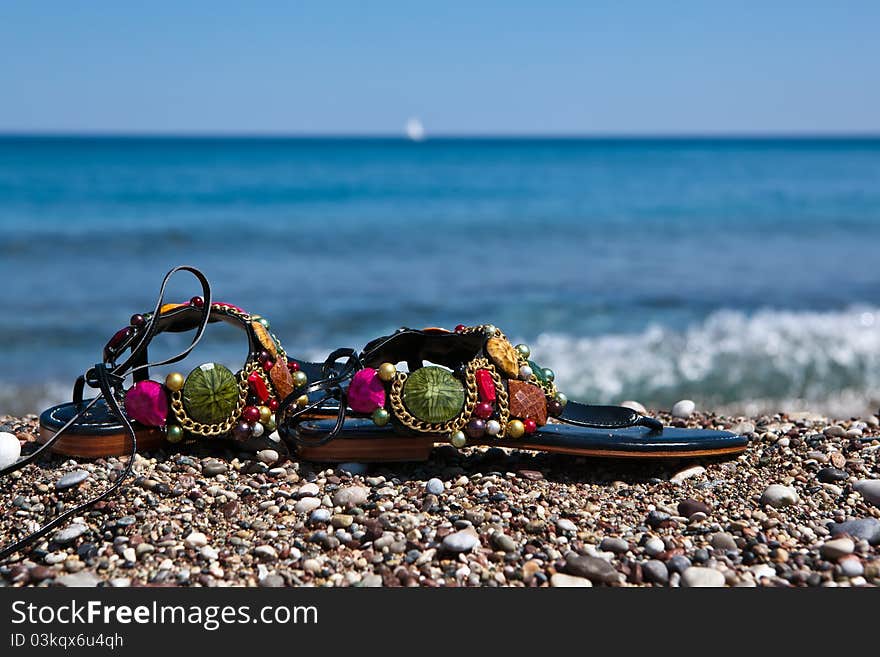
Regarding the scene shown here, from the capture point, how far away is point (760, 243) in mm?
15367

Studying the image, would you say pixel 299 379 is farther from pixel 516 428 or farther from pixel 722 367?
pixel 722 367

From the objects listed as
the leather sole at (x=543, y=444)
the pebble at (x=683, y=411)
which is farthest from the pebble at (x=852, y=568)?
the pebble at (x=683, y=411)

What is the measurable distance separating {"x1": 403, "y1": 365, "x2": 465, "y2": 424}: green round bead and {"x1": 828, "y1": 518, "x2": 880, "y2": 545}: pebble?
127cm

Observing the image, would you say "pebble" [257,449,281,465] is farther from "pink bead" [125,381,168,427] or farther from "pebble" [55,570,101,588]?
"pebble" [55,570,101,588]

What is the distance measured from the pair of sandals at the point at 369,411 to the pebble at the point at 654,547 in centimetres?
59

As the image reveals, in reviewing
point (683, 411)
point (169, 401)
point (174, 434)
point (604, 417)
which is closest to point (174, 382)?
point (169, 401)

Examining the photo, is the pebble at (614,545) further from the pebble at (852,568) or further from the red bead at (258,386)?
the red bead at (258,386)

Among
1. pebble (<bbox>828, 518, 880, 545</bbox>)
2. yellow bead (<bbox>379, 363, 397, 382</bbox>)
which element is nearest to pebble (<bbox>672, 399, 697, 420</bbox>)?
pebble (<bbox>828, 518, 880, 545</bbox>)

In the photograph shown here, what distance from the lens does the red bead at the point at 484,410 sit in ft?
10.3

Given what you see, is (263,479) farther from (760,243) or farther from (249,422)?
(760,243)

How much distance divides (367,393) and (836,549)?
1586mm

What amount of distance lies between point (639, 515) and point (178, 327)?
6.34 ft

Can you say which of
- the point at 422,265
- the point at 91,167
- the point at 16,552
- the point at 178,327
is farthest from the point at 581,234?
the point at 91,167

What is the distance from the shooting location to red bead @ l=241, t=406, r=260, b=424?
3248mm
